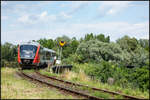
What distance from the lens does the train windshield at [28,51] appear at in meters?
20.5

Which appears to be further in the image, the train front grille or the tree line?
the train front grille

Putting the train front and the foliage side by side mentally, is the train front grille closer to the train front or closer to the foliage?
the train front

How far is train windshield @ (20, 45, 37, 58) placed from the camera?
2055 cm

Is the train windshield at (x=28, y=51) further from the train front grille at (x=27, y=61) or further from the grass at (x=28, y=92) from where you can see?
the grass at (x=28, y=92)

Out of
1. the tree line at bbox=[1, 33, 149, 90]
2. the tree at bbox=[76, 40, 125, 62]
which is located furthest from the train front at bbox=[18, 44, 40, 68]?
the tree at bbox=[76, 40, 125, 62]

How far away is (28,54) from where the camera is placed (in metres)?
20.6

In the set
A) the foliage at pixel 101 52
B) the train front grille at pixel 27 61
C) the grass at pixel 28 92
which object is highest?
the foliage at pixel 101 52

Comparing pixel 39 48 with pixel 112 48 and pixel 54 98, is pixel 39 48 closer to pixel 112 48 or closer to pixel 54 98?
pixel 112 48

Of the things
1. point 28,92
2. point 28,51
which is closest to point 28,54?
point 28,51

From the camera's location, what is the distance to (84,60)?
90.4 feet

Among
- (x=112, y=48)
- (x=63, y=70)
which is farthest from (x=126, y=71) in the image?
(x=112, y=48)

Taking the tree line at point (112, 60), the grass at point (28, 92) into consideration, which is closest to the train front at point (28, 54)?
the tree line at point (112, 60)

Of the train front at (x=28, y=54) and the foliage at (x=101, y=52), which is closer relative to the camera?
the train front at (x=28, y=54)

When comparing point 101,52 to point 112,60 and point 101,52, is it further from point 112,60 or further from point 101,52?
point 112,60
